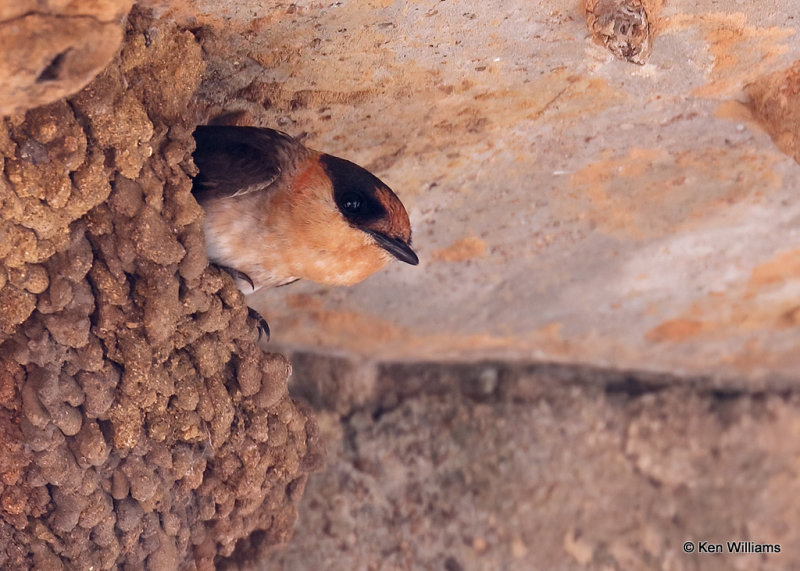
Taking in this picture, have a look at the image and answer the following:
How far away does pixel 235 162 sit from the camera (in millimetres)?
2760

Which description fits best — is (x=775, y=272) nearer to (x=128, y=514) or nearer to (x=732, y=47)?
(x=732, y=47)

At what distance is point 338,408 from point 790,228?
5.73ft

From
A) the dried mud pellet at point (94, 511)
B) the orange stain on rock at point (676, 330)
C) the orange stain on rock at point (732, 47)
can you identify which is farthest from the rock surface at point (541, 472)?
the orange stain on rock at point (732, 47)

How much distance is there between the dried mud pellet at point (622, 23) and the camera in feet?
8.28

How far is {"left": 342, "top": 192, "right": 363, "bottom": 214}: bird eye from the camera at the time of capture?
2.86 meters

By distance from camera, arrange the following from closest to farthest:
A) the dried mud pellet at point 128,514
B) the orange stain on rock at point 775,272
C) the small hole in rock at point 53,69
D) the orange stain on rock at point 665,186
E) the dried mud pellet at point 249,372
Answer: the small hole in rock at point 53,69 < the dried mud pellet at point 128,514 < the dried mud pellet at point 249,372 < the orange stain on rock at point 665,186 < the orange stain on rock at point 775,272

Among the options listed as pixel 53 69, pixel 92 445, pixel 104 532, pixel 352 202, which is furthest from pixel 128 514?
pixel 53 69

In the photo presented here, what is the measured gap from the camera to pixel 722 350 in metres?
4.33

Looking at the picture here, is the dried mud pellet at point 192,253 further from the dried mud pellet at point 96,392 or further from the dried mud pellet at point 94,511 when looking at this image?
the dried mud pellet at point 94,511

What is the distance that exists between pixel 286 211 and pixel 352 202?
0.60 ft

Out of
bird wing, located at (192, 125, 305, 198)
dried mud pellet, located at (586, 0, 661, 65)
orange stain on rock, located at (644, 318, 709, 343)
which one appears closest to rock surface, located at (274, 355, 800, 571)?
orange stain on rock, located at (644, 318, 709, 343)

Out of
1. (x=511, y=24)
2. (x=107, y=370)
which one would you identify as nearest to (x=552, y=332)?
(x=511, y=24)

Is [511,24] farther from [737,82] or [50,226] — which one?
[50,226]

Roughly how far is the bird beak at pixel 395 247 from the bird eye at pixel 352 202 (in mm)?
72
